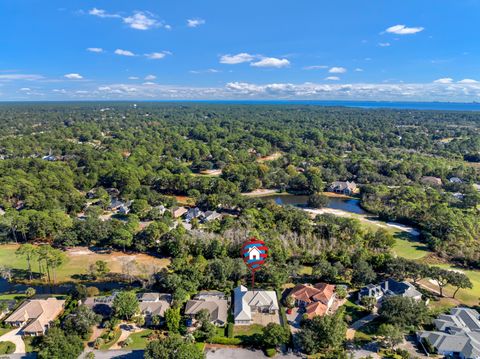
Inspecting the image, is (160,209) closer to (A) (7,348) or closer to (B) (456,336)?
(A) (7,348)

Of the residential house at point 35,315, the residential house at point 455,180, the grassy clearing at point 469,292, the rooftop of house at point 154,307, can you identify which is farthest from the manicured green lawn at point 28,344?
the residential house at point 455,180

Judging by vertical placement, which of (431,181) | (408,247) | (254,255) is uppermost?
(431,181)

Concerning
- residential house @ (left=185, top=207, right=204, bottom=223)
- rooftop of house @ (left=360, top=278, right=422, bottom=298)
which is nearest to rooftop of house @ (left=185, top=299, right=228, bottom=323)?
rooftop of house @ (left=360, top=278, right=422, bottom=298)

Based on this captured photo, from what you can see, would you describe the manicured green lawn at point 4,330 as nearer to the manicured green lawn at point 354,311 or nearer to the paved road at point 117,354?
the paved road at point 117,354

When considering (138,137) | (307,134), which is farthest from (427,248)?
(138,137)

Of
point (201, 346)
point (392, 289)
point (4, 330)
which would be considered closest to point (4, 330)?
point (4, 330)

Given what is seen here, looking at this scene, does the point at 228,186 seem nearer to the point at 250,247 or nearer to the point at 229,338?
the point at 250,247

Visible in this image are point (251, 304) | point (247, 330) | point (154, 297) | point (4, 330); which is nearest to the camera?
point (4, 330)
